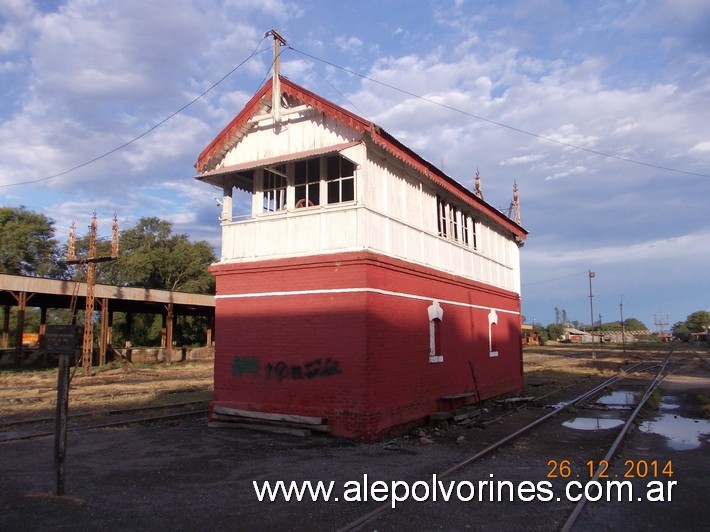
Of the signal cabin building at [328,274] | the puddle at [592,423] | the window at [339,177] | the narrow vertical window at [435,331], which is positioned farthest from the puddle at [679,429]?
the window at [339,177]

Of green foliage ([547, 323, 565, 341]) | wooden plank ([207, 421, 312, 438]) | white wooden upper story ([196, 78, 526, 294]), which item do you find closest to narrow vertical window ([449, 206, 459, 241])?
white wooden upper story ([196, 78, 526, 294])

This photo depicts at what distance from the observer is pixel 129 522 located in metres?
5.86

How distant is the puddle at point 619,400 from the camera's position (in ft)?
53.8

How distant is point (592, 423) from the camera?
13.2 meters

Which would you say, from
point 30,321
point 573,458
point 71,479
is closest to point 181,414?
point 71,479

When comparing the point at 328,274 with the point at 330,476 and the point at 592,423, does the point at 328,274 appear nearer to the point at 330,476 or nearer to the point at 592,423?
the point at 330,476

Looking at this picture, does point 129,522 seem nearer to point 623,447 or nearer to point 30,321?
point 623,447

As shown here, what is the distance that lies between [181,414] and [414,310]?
6773mm

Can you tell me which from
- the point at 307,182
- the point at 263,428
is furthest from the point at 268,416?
the point at 307,182

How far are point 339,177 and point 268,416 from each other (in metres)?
5.58

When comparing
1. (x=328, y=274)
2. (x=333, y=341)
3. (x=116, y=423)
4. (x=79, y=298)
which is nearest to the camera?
(x=333, y=341)

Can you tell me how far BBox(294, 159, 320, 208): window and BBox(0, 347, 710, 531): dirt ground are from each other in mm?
5411

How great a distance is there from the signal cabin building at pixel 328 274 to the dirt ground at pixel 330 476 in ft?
3.34

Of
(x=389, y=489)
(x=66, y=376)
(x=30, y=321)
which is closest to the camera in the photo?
(x=66, y=376)
